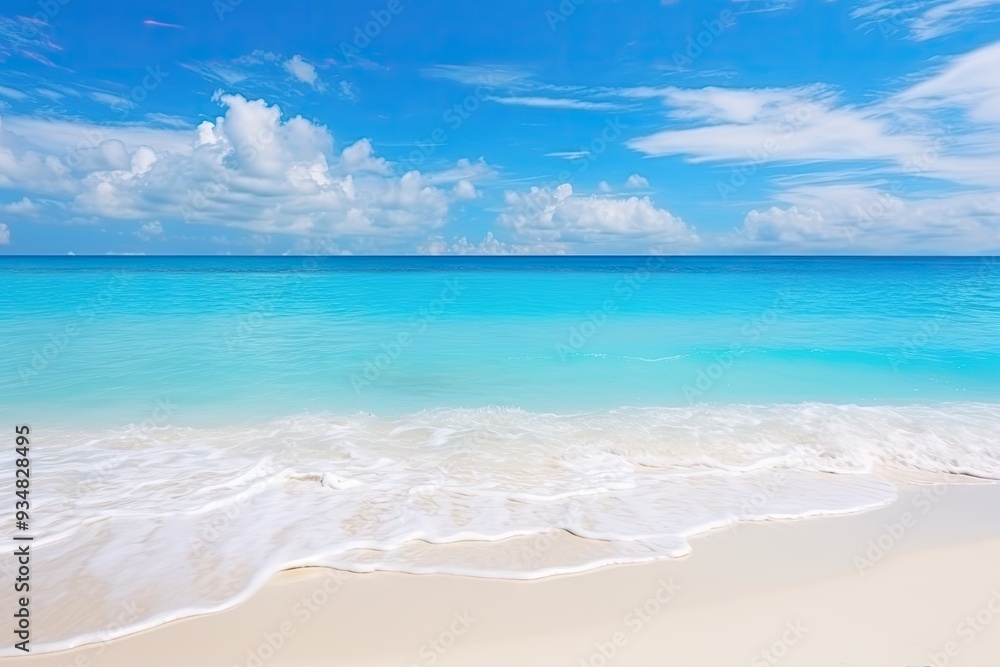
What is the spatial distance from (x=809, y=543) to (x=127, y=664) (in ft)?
18.3

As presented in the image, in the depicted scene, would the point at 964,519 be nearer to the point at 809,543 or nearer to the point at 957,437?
the point at 809,543

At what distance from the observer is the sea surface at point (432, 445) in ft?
16.6

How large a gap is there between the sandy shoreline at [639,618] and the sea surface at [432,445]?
0.24 m

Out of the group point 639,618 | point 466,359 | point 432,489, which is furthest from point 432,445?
point 466,359

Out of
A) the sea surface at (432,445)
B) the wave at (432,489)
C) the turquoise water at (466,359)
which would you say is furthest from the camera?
the turquoise water at (466,359)

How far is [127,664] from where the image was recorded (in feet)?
12.0

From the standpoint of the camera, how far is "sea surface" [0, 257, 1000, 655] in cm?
507

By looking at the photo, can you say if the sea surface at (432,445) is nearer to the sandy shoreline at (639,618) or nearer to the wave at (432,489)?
the wave at (432,489)

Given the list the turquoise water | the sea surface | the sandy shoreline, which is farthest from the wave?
the turquoise water

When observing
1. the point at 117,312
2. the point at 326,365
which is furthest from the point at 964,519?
the point at 117,312

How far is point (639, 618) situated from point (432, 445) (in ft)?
16.0

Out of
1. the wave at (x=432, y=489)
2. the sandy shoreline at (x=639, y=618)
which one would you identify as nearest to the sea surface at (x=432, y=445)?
the wave at (x=432, y=489)

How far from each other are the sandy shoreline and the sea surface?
245mm

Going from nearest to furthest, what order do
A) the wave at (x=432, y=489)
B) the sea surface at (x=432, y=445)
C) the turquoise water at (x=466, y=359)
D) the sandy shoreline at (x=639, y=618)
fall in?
the sandy shoreline at (x=639, y=618), the wave at (x=432, y=489), the sea surface at (x=432, y=445), the turquoise water at (x=466, y=359)
